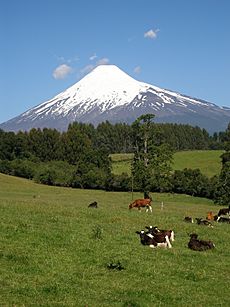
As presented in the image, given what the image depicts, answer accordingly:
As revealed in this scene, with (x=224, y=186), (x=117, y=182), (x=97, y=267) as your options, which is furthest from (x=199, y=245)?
(x=117, y=182)

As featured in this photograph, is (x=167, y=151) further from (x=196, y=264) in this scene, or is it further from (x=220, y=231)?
(x=196, y=264)

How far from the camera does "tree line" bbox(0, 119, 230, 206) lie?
6134cm

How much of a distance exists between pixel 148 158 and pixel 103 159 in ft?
150

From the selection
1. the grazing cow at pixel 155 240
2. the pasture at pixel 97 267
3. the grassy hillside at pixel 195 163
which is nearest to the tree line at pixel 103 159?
the grassy hillside at pixel 195 163

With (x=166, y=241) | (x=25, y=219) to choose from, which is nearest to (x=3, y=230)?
(x=25, y=219)

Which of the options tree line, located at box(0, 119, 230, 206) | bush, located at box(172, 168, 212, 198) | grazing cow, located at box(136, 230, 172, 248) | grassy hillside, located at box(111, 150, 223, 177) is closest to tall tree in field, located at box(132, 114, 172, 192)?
tree line, located at box(0, 119, 230, 206)

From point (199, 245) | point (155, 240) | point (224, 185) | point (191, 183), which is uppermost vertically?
point (191, 183)

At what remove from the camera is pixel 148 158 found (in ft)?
202

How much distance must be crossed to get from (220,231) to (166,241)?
6.62 metres

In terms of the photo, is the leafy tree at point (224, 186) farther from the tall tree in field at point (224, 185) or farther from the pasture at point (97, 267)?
the pasture at point (97, 267)

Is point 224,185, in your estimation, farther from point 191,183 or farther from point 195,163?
point 195,163

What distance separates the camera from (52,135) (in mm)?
138000

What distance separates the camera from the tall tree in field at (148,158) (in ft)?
199

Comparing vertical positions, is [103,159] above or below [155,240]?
above
